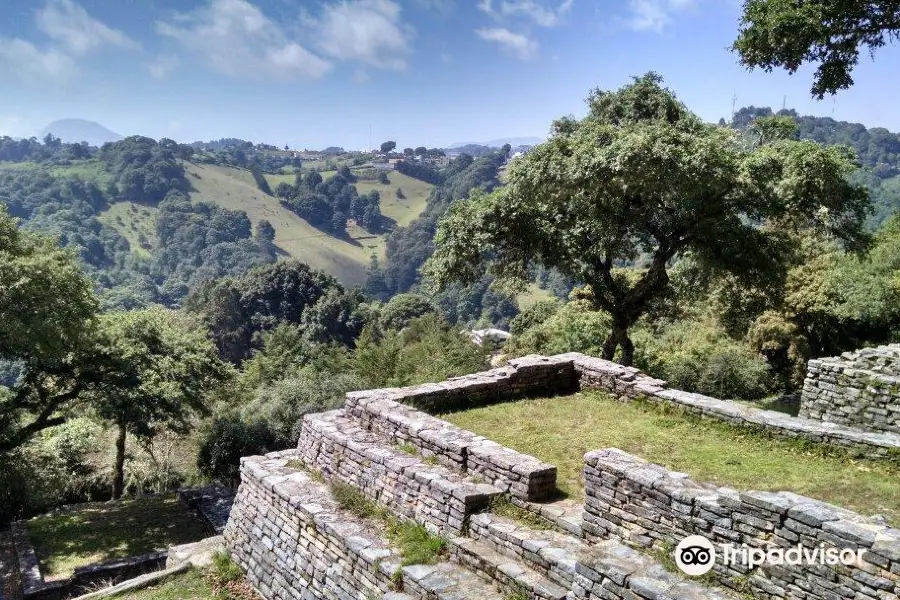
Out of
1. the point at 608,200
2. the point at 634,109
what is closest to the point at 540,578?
the point at 608,200

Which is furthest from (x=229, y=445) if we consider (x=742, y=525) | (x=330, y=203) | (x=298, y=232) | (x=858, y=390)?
(x=330, y=203)

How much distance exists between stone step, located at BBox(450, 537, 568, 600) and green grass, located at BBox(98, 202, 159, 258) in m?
164

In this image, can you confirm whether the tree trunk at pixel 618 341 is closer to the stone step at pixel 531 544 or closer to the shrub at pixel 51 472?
the stone step at pixel 531 544

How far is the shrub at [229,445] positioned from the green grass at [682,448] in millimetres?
12392

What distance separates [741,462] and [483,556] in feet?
12.0

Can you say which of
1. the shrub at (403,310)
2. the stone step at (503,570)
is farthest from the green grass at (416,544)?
the shrub at (403,310)

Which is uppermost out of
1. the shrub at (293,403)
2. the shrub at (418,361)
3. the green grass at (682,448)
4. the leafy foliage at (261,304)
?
the green grass at (682,448)

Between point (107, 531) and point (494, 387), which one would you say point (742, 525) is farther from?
point (107, 531)

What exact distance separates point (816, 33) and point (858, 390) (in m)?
7.07

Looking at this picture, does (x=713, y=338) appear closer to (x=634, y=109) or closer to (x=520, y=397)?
(x=634, y=109)

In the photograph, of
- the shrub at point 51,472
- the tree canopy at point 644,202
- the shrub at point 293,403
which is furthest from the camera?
the shrub at point 293,403

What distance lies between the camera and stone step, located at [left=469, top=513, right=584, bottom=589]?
630 cm

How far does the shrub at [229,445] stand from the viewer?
69.3 feet

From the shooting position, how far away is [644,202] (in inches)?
663
